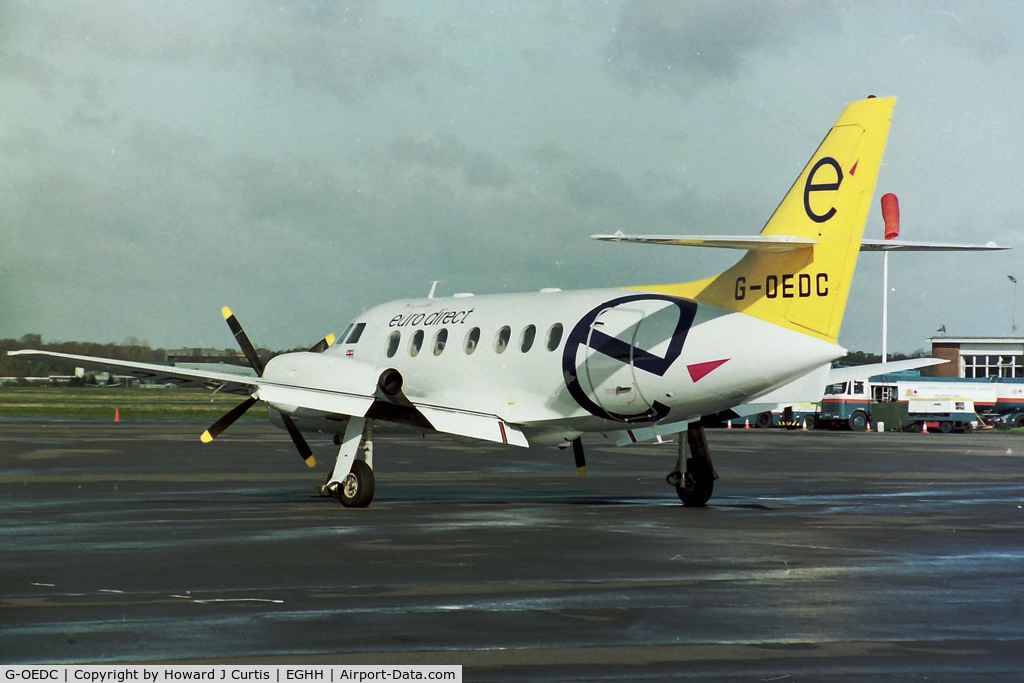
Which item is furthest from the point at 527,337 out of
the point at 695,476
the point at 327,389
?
the point at 695,476

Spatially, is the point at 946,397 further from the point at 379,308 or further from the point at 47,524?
the point at 47,524

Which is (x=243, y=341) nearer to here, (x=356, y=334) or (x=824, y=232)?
(x=356, y=334)

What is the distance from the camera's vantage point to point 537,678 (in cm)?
778

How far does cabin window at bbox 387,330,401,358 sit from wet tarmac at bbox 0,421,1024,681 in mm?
3027

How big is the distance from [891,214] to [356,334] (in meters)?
37.9

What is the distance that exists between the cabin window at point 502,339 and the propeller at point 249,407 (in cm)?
419

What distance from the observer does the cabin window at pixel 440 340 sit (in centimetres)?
2333

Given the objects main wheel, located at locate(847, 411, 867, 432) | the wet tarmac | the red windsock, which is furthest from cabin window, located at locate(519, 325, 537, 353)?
main wheel, located at locate(847, 411, 867, 432)

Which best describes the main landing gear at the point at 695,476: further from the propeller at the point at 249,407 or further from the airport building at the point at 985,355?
the airport building at the point at 985,355

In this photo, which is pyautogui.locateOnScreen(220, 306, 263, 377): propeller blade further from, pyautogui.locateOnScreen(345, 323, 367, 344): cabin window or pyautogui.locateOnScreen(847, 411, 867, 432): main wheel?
pyautogui.locateOnScreen(847, 411, 867, 432): main wheel

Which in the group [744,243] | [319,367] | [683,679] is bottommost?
[683,679]

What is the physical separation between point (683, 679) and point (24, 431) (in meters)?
47.3

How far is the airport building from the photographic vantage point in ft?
342

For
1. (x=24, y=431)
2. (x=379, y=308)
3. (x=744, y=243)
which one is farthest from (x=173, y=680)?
(x=24, y=431)
